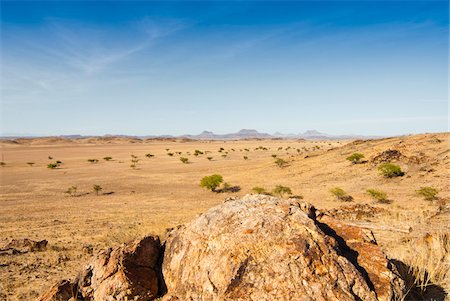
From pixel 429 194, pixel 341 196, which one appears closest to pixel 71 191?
pixel 341 196

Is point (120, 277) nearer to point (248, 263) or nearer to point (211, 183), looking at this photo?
point (248, 263)

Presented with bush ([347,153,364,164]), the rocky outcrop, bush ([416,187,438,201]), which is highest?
the rocky outcrop

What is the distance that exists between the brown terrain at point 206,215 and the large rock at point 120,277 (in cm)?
→ 19

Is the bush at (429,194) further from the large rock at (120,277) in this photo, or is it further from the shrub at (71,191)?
the shrub at (71,191)

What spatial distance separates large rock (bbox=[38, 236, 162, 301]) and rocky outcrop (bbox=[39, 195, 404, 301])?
16 mm

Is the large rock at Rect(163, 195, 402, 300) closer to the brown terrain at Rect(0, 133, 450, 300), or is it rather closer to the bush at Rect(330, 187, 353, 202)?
the brown terrain at Rect(0, 133, 450, 300)

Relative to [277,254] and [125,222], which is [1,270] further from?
[277,254]

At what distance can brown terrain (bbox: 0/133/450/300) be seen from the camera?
18.9 ft

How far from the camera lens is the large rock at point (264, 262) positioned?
14.1 feet

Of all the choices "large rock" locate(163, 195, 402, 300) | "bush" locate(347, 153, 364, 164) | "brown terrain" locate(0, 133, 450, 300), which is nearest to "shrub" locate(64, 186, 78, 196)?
"brown terrain" locate(0, 133, 450, 300)

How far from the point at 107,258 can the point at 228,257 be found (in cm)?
255

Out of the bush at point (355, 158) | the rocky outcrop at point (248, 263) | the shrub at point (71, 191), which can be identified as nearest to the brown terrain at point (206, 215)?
the rocky outcrop at point (248, 263)

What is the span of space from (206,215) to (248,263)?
4.47ft

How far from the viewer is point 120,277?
5297 mm
